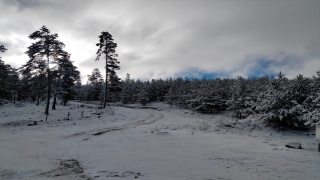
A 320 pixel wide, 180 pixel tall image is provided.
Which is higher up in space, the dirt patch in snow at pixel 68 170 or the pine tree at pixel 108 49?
the pine tree at pixel 108 49

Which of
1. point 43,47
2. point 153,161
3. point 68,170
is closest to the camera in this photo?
point 68,170

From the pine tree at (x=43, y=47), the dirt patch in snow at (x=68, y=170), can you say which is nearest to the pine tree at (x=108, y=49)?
the pine tree at (x=43, y=47)

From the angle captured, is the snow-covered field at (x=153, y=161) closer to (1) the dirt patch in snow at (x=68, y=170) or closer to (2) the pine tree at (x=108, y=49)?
(1) the dirt patch in snow at (x=68, y=170)

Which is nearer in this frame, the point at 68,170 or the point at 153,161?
the point at 68,170

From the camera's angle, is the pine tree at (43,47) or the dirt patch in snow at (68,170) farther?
the pine tree at (43,47)

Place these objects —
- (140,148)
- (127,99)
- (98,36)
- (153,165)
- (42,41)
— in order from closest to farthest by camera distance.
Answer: (153,165) → (140,148) → (42,41) → (98,36) → (127,99)

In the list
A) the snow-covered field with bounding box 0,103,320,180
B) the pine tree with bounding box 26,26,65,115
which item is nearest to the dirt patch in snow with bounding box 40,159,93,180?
the snow-covered field with bounding box 0,103,320,180

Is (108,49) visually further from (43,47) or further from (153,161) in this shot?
(153,161)

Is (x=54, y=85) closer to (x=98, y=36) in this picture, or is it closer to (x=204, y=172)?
(x=98, y=36)

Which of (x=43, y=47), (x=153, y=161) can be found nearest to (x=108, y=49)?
(x=43, y=47)

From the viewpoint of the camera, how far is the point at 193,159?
8719 mm

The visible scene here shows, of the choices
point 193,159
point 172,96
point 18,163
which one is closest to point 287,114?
point 193,159

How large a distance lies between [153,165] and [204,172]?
224 cm

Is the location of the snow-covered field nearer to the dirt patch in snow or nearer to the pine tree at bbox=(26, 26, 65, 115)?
the dirt patch in snow
